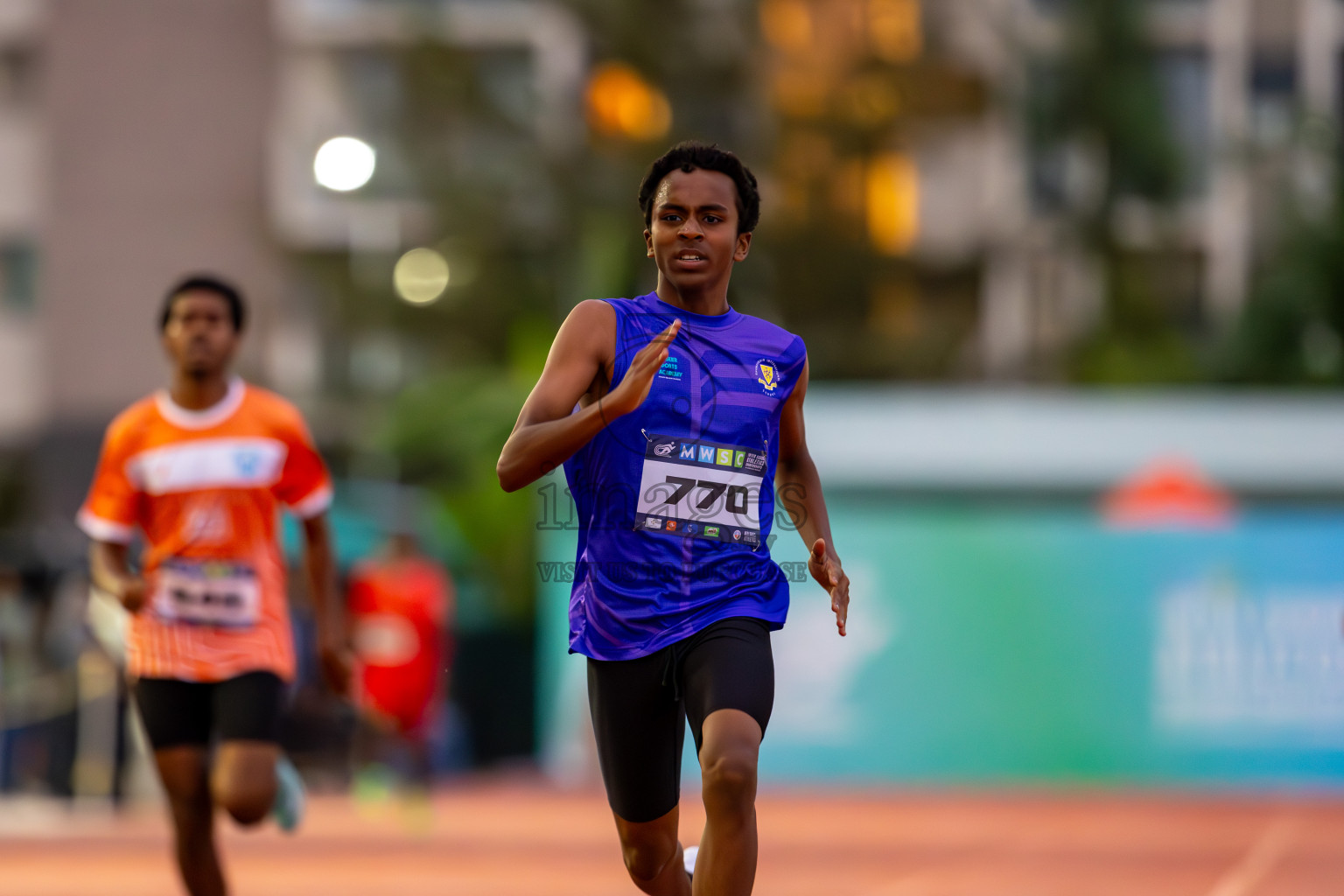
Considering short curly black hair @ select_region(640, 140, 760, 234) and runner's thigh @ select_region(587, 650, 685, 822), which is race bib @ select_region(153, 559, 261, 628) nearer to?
runner's thigh @ select_region(587, 650, 685, 822)

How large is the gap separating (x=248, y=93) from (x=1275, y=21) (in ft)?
68.7

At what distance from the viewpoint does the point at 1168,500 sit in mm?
18453

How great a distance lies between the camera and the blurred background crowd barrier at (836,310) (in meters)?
17.7

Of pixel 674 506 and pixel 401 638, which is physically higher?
pixel 674 506

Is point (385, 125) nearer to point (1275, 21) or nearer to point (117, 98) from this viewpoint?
point (117, 98)

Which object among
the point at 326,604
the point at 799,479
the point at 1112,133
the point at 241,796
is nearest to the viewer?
the point at 799,479

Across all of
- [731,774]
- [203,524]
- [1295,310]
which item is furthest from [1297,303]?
[731,774]

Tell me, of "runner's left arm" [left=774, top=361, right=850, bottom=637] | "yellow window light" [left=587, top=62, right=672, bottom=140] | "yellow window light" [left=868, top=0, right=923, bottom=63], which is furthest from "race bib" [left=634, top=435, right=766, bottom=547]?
"yellow window light" [left=868, top=0, right=923, bottom=63]

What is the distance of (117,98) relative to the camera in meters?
39.9

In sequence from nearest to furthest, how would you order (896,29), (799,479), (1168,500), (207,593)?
(799,479) < (207,593) < (1168,500) < (896,29)

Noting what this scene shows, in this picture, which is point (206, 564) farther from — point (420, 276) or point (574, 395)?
Answer: point (420, 276)

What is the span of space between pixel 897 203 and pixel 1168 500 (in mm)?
20776

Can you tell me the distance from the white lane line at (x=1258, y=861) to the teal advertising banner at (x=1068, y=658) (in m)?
2.57

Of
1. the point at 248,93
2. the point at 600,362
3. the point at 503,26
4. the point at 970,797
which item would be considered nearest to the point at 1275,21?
the point at 503,26
